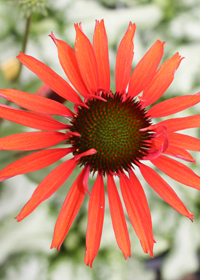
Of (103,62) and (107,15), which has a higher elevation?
(107,15)

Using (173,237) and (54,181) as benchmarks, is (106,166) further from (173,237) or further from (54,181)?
(173,237)

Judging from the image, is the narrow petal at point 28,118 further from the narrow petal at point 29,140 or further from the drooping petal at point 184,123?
the drooping petal at point 184,123

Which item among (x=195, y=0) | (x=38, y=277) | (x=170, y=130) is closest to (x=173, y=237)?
(x=38, y=277)

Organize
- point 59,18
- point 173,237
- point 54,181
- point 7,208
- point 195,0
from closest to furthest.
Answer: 1. point 54,181
2. point 7,208
3. point 59,18
4. point 173,237
5. point 195,0

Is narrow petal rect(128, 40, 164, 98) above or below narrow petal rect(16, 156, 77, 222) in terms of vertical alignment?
above

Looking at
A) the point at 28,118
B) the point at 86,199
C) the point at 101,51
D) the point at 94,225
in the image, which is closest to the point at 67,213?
the point at 94,225

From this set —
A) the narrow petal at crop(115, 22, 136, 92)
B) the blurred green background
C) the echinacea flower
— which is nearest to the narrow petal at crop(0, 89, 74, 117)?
the echinacea flower

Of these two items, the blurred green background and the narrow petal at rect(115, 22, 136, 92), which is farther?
the blurred green background

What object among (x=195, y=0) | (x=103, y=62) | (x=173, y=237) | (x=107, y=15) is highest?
(x=195, y=0)

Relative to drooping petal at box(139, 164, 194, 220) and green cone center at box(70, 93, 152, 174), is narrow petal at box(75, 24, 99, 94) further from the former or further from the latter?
drooping petal at box(139, 164, 194, 220)
